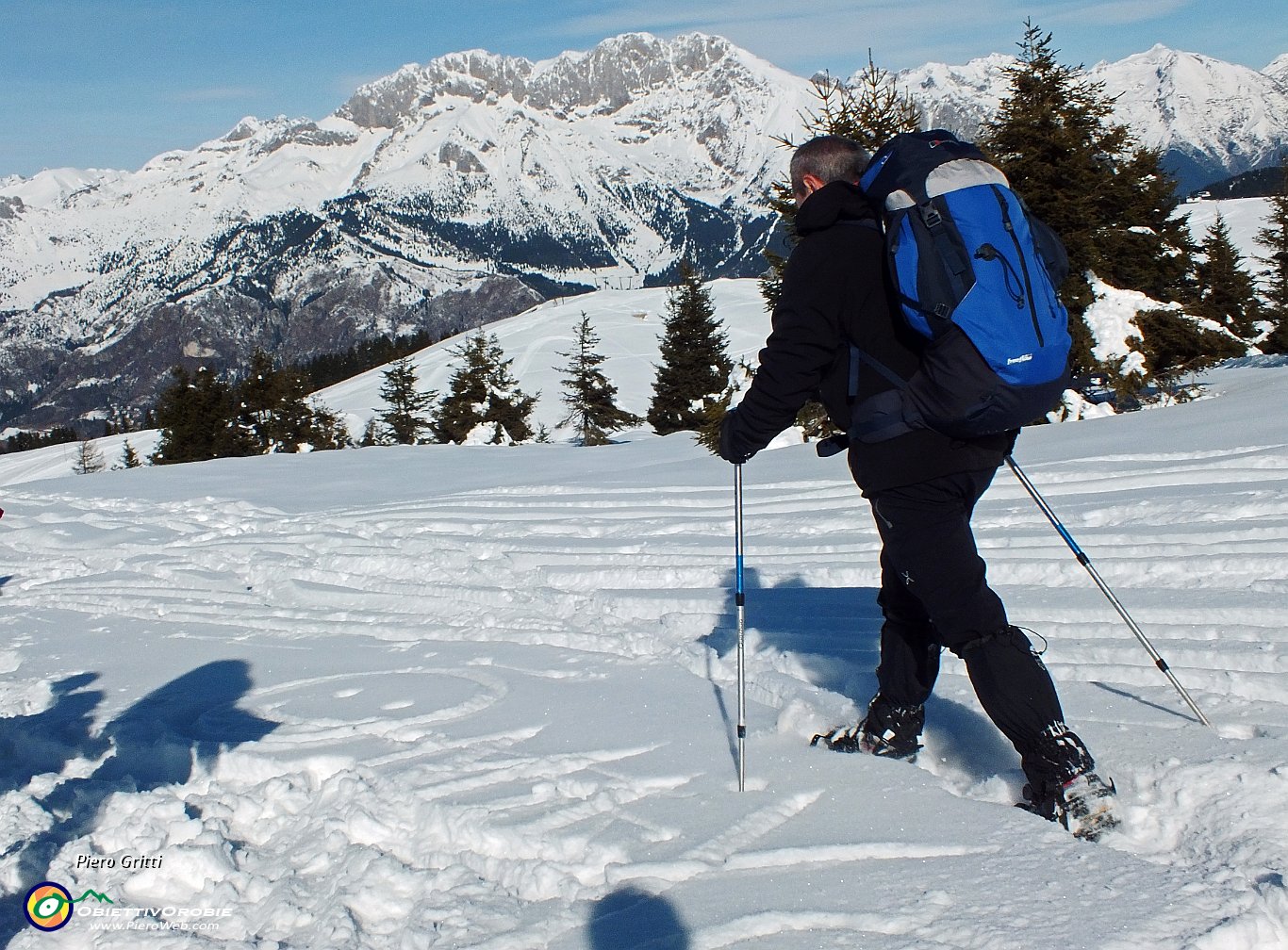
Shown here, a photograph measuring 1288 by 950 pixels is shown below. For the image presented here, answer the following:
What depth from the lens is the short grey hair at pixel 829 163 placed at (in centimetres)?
320

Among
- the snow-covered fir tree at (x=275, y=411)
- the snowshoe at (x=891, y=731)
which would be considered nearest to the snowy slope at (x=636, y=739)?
the snowshoe at (x=891, y=731)

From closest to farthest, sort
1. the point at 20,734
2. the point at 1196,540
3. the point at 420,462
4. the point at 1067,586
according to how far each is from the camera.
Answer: the point at 20,734 → the point at 1067,586 → the point at 1196,540 → the point at 420,462

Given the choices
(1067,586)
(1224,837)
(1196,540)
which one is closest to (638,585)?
(1067,586)

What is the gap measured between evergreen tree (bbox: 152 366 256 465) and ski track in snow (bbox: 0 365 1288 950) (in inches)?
1512

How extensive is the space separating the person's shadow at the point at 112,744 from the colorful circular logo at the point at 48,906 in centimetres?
3

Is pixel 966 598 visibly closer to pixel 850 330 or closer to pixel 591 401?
pixel 850 330

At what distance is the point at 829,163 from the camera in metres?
3.20

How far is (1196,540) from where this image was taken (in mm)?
6074

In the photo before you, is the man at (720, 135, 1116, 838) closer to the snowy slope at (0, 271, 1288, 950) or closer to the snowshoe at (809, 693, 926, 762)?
the snowy slope at (0, 271, 1288, 950)

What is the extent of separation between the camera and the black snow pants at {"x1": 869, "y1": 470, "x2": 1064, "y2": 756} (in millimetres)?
2988

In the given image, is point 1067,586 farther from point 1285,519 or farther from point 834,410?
point 834,410

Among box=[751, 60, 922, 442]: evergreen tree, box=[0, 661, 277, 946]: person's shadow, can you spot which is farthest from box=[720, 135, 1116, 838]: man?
box=[751, 60, 922, 442]: evergreen tree

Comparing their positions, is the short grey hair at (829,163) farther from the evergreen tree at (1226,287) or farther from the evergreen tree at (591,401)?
the evergreen tree at (591,401)

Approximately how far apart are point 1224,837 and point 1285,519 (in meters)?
4.11
